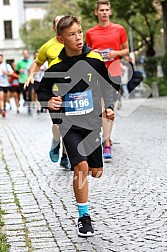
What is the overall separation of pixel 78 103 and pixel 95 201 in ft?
4.26

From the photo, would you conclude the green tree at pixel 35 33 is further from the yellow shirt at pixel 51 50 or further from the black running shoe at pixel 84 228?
the black running shoe at pixel 84 228

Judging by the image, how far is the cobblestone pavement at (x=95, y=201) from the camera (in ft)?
15.8

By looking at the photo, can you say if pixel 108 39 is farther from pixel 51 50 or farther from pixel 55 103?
pixel 55 103

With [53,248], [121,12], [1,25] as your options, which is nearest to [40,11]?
[1,25]

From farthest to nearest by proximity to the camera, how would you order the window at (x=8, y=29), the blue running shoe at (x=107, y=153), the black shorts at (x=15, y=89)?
the window at (x=8, y=29) < the black shorts at (x=15, y=89) < the blue running shoe at (x=107, y=153)

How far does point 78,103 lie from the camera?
5.33 meters

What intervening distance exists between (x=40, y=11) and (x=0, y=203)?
7442cm

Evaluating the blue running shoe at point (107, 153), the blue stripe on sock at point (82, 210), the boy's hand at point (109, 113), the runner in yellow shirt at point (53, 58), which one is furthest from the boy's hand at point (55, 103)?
the blue running shoe at point (107, 153)

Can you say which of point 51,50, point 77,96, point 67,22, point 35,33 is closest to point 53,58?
point 51,50

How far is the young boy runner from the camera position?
5.19 meters

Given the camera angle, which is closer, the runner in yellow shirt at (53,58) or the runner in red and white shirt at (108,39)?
the runner in yellow shirt at (53,58)

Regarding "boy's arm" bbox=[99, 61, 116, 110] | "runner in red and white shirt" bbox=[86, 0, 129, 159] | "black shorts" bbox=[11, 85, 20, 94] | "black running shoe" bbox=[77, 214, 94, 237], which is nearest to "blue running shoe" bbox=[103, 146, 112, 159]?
"runner in red and white shirt" bbox=[86, 0, 129, 159]

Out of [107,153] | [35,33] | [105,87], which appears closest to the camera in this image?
[105,87]

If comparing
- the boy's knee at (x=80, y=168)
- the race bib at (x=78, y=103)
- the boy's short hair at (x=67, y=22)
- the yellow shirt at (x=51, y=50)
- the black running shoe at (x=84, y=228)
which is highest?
the boy's short hair at (x=67, y=22)
